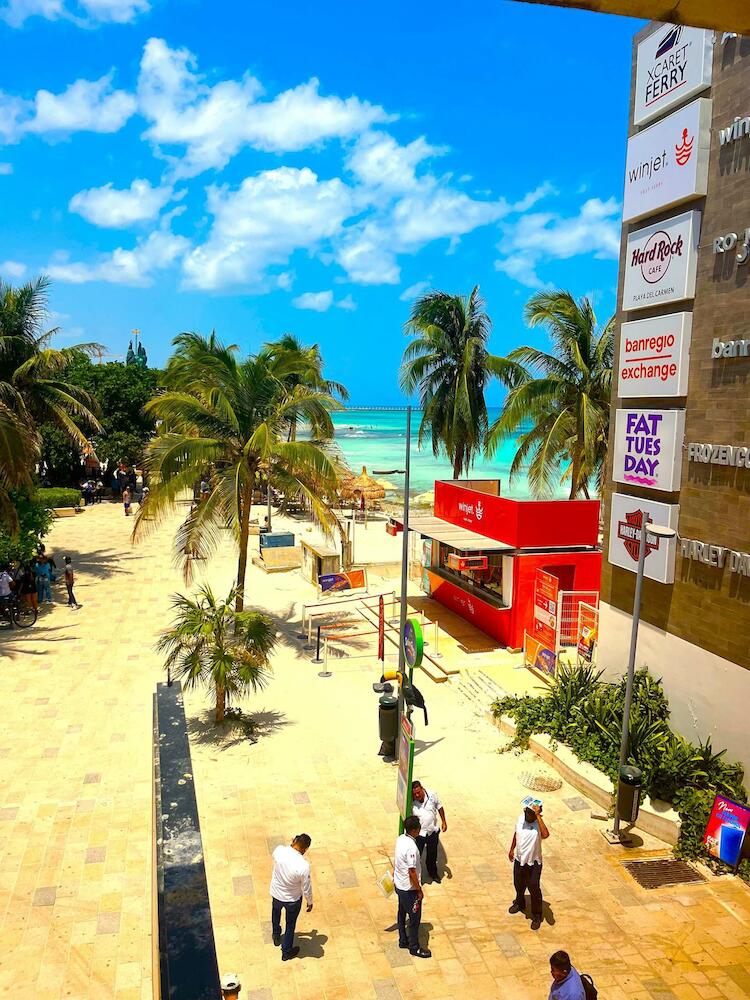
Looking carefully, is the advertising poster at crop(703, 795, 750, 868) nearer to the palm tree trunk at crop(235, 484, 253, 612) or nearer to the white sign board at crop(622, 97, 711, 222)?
the white sign board at crop(622, 97, 711, 222)

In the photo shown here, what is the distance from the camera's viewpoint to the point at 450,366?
26.4 meters

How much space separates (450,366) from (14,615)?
54.1ft

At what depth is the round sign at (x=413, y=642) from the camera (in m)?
10.6

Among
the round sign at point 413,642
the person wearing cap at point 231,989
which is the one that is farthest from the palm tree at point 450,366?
the person wearing cap at point 231,989

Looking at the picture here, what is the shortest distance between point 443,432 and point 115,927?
21.1 meters

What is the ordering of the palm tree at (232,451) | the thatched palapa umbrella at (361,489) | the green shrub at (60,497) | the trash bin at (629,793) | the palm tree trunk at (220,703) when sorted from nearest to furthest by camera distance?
the trash bin at (629,793)
the palm tree trunk at (220,703)
the palm tree at (232,451)
the green shrub at (60,497)
the thatched palapa umbrella at (361,489)

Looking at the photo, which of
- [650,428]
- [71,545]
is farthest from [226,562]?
[650,428]

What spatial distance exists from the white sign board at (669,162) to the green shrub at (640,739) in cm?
785

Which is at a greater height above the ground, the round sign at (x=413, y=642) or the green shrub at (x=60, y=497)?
the round sign at (x=413, y=642)

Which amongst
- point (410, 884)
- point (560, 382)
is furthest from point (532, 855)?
point (560, 382)

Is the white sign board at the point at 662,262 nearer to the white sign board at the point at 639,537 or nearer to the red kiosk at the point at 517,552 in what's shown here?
the white sign board at the point at 639,537

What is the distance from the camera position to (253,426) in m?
16.9

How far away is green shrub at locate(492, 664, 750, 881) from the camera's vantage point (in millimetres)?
9930

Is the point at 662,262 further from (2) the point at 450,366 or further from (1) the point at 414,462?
(1) the point at 414,462
